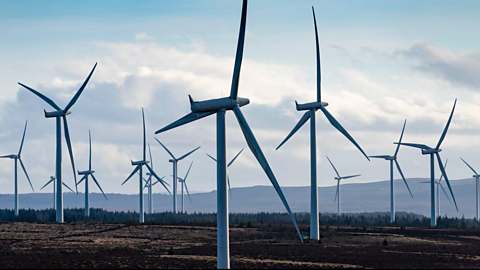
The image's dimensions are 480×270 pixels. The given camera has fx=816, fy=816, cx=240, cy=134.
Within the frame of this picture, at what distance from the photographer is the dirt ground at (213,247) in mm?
56250

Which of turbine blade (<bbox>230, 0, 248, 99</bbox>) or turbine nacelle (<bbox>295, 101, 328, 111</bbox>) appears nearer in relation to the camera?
turbine blade (<bbox>230, 0, 248, 99</bbox>)

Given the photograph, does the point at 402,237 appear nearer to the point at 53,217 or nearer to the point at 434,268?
the point at 434,268

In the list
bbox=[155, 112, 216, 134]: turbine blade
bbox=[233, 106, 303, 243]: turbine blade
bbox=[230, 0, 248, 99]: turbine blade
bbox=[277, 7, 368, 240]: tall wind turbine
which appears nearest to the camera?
bbox=[233, 106, 303, 243]: turbine blade

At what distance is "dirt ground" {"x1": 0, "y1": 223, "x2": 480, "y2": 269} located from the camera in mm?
56250

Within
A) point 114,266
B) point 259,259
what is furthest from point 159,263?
point 259,259

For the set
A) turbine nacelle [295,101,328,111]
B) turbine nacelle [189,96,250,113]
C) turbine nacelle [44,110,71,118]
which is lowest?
turbine nacelle [189,96,250,113]

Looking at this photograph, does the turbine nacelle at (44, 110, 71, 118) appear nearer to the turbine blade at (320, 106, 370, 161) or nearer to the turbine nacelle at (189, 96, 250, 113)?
the turbine blade at (320, 106, 370, 161)

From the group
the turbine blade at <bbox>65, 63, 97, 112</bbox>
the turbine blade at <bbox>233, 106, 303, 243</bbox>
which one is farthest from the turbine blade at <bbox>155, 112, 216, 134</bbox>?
the turbine blade at <bbox>65, 63, 97, 112</bbox>

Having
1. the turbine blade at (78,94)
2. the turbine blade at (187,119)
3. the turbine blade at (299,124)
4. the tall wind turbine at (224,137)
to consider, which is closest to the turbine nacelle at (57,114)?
the turbine blade at (78,94)

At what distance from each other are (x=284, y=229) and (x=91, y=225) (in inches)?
910

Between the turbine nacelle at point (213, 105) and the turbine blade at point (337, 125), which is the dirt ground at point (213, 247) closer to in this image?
the turbine blade at point (337, 125)

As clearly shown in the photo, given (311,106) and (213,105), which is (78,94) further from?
(213,105)

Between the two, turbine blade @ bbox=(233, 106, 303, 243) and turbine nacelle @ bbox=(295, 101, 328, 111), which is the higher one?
turbine nacelle @ bbox=(295, 101, 328, 111)

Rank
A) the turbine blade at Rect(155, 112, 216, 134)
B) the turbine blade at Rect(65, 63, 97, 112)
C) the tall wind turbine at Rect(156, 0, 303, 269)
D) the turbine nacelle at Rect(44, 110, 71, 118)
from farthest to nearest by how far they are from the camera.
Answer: the turbine nacelle at Rect(44, 110, 71, 118) → the turbine blade at Rect(65, 63, 97, 112) → the turbine blade at Rect(155, 112, 216, 134) → the tall wind turbine at Rect(156, 0, 303, 269)
